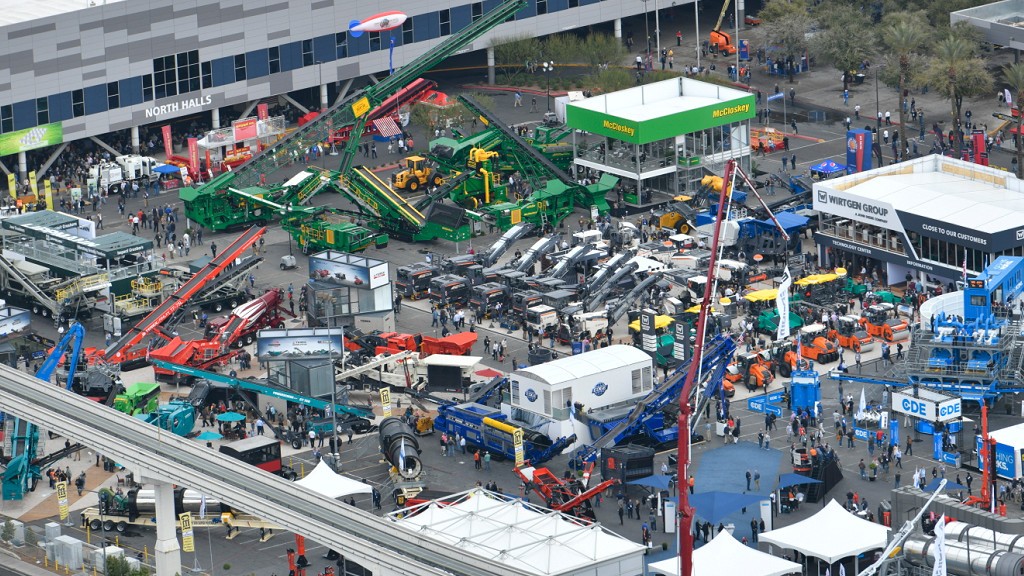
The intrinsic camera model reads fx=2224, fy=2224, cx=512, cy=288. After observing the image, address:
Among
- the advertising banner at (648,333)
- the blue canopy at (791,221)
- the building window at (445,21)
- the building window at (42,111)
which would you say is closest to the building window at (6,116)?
the building window at (42,111)

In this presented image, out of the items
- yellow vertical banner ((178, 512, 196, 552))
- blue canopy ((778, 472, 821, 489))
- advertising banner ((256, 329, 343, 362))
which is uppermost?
advertising banner ((256, 329, 343, 362))

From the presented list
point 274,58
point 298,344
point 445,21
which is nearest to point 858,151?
point 445,21

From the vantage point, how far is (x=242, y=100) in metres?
162

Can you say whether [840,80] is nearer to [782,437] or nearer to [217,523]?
[782,437]

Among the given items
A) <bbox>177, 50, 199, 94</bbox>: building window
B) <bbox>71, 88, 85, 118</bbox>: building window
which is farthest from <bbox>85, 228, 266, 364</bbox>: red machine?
<bbox>177, 50, 199, 94</bbox>: building window

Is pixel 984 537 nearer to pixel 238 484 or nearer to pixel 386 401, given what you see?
pixel 238 484

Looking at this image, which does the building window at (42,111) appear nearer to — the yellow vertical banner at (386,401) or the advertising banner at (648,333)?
the yellow vertical banner at (386,401)

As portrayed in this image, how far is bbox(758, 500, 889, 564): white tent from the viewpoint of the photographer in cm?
8819

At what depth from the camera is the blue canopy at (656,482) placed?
97.4 meters

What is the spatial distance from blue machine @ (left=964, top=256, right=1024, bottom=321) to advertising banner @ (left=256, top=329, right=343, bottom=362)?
3141 cm

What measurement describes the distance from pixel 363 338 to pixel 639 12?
227 ft

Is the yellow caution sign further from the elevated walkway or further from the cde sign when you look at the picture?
the elevated walkway

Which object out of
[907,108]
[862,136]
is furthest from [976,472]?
[907,108]

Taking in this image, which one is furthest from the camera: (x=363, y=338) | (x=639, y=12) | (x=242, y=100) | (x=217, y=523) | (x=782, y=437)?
(x=639, y=12)
